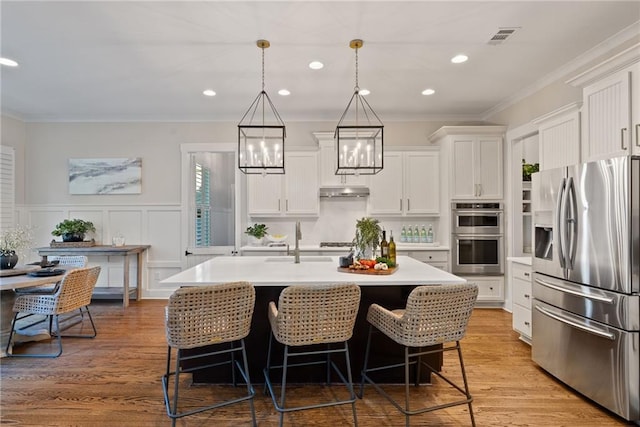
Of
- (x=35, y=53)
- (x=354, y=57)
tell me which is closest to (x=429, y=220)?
(x=354, y=57)

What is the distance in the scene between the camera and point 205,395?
251 cm

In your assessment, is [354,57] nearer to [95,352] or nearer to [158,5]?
[158,5]

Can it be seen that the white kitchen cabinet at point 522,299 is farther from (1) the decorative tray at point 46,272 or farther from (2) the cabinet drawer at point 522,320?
(1) the decorative tray at point 46,272

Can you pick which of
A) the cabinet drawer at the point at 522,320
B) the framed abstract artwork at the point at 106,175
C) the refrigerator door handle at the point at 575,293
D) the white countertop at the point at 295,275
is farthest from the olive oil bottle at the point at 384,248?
the framed abstract artwork at the point at 106,175

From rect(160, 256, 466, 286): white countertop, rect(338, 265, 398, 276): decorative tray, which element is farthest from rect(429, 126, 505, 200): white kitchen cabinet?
rect(338, 265, 398, 276): decorative tray

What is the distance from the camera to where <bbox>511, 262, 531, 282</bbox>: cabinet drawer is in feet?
11.3

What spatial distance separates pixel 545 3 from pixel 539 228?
181cm

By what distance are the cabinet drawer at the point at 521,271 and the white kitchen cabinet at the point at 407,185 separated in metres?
1.57

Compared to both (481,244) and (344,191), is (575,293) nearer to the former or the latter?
(481,244)

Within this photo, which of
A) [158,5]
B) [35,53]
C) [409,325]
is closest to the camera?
[409,325]

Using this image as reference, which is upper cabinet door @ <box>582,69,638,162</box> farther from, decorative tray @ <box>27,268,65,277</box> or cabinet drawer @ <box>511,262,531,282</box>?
decorative tray @ <box>27,268,65,277</box>

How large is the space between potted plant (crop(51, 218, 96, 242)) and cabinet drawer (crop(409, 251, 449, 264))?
5007 mm

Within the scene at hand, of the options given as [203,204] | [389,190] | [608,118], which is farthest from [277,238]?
[608,118]

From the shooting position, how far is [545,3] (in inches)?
99.4
